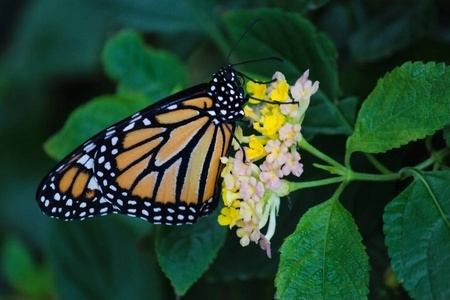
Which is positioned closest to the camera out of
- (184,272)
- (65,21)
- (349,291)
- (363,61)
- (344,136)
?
(349,291)

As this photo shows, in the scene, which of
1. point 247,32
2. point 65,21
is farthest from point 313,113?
point 65,21

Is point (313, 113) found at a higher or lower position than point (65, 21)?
lower

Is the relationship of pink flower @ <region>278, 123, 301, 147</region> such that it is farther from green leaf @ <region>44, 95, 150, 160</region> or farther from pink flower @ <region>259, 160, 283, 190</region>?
green leaf @ <region>44, 95, 150, 160</region>

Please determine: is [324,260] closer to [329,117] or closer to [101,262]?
[329,117]

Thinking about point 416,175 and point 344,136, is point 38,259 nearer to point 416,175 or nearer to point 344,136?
point 344,136

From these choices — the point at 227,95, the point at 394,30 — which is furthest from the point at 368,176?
the point at 394,30

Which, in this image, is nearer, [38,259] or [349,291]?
[349,291]
